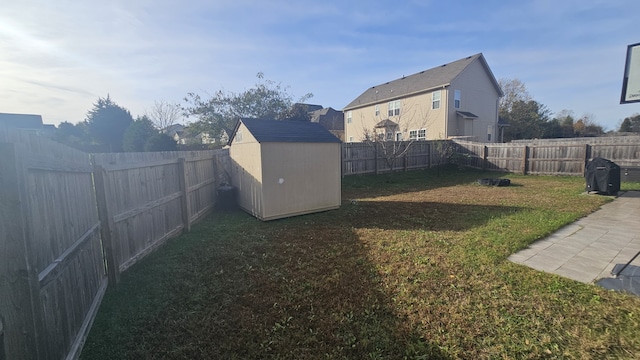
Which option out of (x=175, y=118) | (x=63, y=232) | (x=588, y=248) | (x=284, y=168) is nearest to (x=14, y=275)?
(x=63, y=232)

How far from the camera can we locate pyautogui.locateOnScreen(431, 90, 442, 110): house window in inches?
816

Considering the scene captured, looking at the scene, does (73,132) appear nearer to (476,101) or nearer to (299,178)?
(299,178)

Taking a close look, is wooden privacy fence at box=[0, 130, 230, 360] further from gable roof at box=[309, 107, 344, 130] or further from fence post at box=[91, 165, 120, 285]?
gable roof at box=[309, 107, 344, 130]

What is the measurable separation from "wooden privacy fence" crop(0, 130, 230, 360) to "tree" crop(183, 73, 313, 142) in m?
20.0

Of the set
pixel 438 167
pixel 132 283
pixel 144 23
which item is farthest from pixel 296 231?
pixel 438 167

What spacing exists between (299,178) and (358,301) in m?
4.32

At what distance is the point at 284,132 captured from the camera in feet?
23.5

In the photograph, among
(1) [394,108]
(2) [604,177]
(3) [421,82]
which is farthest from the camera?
(1) [394,108]

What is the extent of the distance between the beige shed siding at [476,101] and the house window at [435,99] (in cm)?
82

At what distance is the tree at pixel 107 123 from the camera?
2128 centimetres

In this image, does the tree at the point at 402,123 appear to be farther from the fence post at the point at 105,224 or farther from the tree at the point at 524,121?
the fence post at the point at 105,224

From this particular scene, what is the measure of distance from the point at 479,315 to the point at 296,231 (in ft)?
12.5

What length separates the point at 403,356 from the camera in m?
2.36

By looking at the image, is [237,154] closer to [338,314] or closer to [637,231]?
[338,314]
